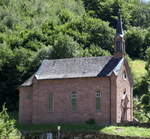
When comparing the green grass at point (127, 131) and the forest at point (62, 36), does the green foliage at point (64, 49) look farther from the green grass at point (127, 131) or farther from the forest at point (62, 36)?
the green grass at point (127, 131)

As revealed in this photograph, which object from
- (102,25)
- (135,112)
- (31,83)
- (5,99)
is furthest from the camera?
A: (102,25)

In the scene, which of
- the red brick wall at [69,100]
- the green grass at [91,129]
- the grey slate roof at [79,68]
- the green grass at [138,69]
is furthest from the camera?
the green grass at [138,69]

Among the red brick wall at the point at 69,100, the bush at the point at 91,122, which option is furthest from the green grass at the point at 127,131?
the red brick wall at the point at 69,100

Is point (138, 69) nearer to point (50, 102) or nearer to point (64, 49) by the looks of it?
point (64, 49)

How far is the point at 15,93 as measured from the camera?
8412 cm

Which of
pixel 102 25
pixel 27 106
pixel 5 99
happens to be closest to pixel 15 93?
pixel 5 99

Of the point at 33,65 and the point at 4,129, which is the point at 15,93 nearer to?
the point at 33,65

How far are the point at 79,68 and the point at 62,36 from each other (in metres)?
29.1

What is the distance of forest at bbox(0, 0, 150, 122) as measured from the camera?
84.9 meters

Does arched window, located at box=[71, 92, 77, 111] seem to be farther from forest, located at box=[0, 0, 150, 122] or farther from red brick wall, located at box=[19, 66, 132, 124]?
forest, located at box=[0, 0, 150, 122]

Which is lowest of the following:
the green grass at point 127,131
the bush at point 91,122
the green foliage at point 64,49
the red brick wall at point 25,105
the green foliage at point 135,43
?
the green grass at point 127,131

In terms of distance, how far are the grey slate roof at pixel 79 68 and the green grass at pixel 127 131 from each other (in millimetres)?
8426

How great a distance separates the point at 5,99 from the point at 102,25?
40.5 meters

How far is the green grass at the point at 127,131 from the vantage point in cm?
5331
